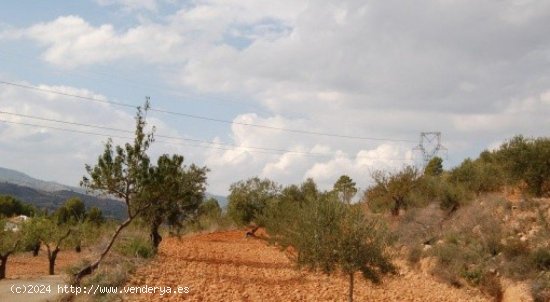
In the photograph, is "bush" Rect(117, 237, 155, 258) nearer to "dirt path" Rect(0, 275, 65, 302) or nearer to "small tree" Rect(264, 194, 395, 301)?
"dirt path" Rect(0, 275, 65, 302)

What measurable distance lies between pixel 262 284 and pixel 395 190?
2582cm

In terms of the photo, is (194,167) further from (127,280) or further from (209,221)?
(209,221)

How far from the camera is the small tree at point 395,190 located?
1827 inches

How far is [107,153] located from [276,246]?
72.7ft

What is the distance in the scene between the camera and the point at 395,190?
46875mm

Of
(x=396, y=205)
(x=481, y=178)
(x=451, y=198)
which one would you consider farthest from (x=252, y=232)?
(x=481, y=178)

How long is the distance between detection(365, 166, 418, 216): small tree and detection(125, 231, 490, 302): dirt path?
53.7ft

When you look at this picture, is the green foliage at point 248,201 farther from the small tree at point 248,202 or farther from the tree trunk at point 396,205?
the tree trunk at point 396,205

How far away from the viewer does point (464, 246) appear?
29.2 metres

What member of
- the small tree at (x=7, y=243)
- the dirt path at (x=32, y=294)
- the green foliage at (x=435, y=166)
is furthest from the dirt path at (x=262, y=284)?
the green foliage at (x=435, y=166)

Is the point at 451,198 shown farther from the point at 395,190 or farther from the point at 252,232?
the point at 252,232

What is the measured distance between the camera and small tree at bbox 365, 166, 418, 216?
152 feet

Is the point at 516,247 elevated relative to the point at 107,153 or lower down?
lower down

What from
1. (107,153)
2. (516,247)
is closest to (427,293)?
(516,247)
